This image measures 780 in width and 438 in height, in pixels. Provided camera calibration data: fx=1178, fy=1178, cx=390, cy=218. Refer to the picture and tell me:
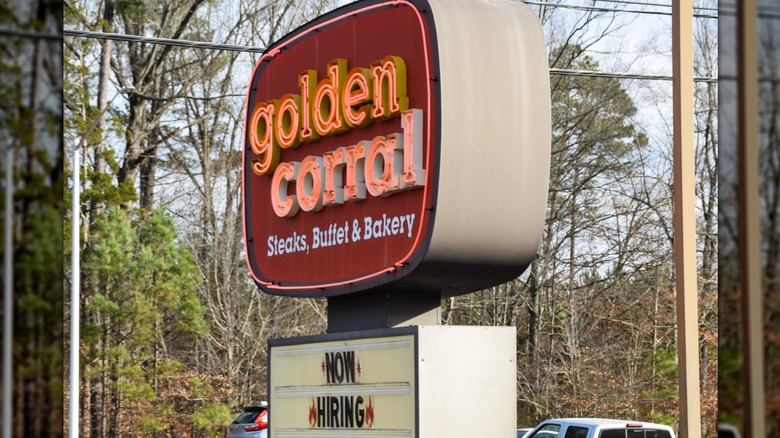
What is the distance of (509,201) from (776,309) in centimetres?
619

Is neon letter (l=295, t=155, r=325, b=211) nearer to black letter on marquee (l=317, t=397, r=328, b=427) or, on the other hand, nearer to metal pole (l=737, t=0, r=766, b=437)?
black letter on marquee (l=317, t=397, r=328, b=427)

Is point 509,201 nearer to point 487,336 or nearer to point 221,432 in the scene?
point 487,336

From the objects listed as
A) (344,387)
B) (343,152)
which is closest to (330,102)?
(343,152)

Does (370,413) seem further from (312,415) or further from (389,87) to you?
(389,87)

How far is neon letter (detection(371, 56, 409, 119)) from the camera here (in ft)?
32.5

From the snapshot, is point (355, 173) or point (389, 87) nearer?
point (389, 87)

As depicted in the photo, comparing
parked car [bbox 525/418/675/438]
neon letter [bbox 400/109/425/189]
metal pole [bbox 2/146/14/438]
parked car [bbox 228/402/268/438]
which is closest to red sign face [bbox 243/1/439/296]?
neon letter [bbox 400/109/425/189]

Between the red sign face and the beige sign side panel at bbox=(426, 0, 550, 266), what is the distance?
15 centimetres

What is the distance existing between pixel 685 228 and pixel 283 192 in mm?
4578

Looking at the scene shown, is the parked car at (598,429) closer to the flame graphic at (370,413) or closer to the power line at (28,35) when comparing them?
the flame graphic at (370,413)

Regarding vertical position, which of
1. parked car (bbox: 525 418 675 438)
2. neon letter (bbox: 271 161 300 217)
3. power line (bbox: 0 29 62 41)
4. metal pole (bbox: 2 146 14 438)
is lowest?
parked car (bbox: 525 418 675 438)

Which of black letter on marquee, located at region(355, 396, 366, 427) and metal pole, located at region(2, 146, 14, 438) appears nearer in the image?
metal pole, located at region(2, 146, 14, 438)

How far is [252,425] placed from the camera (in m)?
25.8

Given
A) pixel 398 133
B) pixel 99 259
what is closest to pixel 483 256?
pixel 398 133
